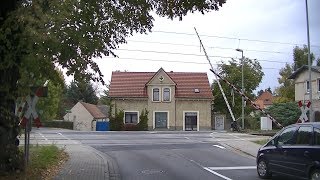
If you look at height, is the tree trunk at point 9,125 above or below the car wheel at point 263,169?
above

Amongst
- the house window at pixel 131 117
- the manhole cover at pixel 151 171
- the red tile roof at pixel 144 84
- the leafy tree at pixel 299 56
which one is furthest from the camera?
the leafy tree at pixel 299 56

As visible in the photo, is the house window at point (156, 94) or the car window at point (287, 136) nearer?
the car window at point (287, 136)

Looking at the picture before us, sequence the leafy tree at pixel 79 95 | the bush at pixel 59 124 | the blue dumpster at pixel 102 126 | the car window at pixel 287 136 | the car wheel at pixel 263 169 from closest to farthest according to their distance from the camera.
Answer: the car window at pixel 287 136 < the car wheel at pixel 263 169 < the blue dumpster at pixel 102 126 < the bush at pixel 59 124 < the leafy tree at pixel 79 95

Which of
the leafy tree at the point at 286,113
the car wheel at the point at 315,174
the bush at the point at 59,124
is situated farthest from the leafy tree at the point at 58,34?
the bush at the point at 59,124

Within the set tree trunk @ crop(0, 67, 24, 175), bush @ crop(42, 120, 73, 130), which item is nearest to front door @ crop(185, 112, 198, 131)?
bush @ crop(42, 120, 73, 130)

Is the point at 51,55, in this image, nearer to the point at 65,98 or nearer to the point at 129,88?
the point at 129,88

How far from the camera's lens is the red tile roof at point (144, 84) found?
64500mm

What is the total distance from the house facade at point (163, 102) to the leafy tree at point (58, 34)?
50.2 metres

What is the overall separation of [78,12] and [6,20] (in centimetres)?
164

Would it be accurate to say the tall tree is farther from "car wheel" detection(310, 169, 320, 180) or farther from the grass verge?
"car wheel" detection(310, 169, 320, 180)

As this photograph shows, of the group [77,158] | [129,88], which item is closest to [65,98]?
[129,88]

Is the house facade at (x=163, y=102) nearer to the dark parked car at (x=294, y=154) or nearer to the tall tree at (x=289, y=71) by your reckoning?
the tall tree at (x=289, y=71)

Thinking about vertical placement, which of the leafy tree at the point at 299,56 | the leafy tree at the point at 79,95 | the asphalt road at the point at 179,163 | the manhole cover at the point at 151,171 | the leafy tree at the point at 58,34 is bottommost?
the manhole cover at the point at 151,171

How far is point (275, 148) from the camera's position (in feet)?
44.5
